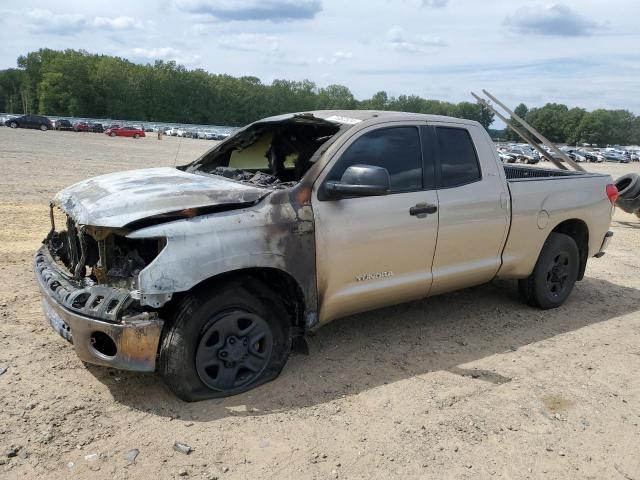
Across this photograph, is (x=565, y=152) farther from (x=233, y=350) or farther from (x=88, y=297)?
(x=88, y=297)

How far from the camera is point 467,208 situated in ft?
15.4

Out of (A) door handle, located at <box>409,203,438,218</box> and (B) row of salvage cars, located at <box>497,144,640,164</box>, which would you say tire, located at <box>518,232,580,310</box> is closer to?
(A) door handle, located at <box>409,203,438,218</box>

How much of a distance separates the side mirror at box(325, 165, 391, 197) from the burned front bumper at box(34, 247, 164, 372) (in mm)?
1455

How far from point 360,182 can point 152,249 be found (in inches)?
55.8

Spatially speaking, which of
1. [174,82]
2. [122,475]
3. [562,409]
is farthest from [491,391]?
[174,82]

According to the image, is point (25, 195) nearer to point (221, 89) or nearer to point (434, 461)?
point (434, 461)

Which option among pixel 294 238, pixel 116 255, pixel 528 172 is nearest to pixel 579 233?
pixel 528 172

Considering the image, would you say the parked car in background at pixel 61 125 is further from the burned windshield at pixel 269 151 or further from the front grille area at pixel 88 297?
the front grille area at pixel 88 297

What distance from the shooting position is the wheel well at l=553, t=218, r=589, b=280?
19.3 ft

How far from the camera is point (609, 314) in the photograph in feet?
19.3

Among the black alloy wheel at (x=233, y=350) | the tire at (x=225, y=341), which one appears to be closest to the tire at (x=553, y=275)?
the tire at (x=225, y=341)

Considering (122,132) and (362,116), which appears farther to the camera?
(122,132)

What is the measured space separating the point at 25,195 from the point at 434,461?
10.5m

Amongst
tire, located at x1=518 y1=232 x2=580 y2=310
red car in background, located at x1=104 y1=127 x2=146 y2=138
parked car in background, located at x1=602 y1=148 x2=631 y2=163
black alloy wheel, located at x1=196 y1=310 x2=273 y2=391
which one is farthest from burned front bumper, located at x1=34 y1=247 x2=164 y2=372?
parked car in background, located at x1=602 y1=148 x2=631 y2=163
